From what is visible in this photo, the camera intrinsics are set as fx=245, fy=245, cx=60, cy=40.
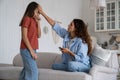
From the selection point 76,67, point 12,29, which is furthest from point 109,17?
point 76,67

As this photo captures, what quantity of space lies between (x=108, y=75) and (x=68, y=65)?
2.05 feet

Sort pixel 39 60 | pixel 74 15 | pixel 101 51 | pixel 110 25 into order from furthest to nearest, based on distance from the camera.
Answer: pixel 74 15 → pixel 110 25 → pixel 39 60 → pixel 101 51

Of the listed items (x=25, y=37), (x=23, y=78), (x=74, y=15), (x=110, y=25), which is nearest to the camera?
(x=25, y=37)

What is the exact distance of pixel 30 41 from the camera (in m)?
2.91

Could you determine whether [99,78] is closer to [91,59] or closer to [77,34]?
[91,59]

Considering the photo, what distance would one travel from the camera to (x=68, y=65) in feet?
10.6

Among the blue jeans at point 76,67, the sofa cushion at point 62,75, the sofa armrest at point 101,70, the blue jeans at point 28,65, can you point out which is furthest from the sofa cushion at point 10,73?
the sofa armrest at point 101,70

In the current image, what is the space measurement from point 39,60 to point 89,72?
3.98ft

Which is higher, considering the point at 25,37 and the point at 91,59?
the point at 25,37


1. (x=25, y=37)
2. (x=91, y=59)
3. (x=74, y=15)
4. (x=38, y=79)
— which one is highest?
(x=74, y=15)

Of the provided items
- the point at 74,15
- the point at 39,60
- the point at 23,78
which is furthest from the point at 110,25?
the point at 23,78

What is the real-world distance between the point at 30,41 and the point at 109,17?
3.83 metres

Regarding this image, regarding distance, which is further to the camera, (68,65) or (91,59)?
(91,59)

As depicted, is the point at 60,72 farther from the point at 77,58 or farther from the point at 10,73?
the point at 10,73
